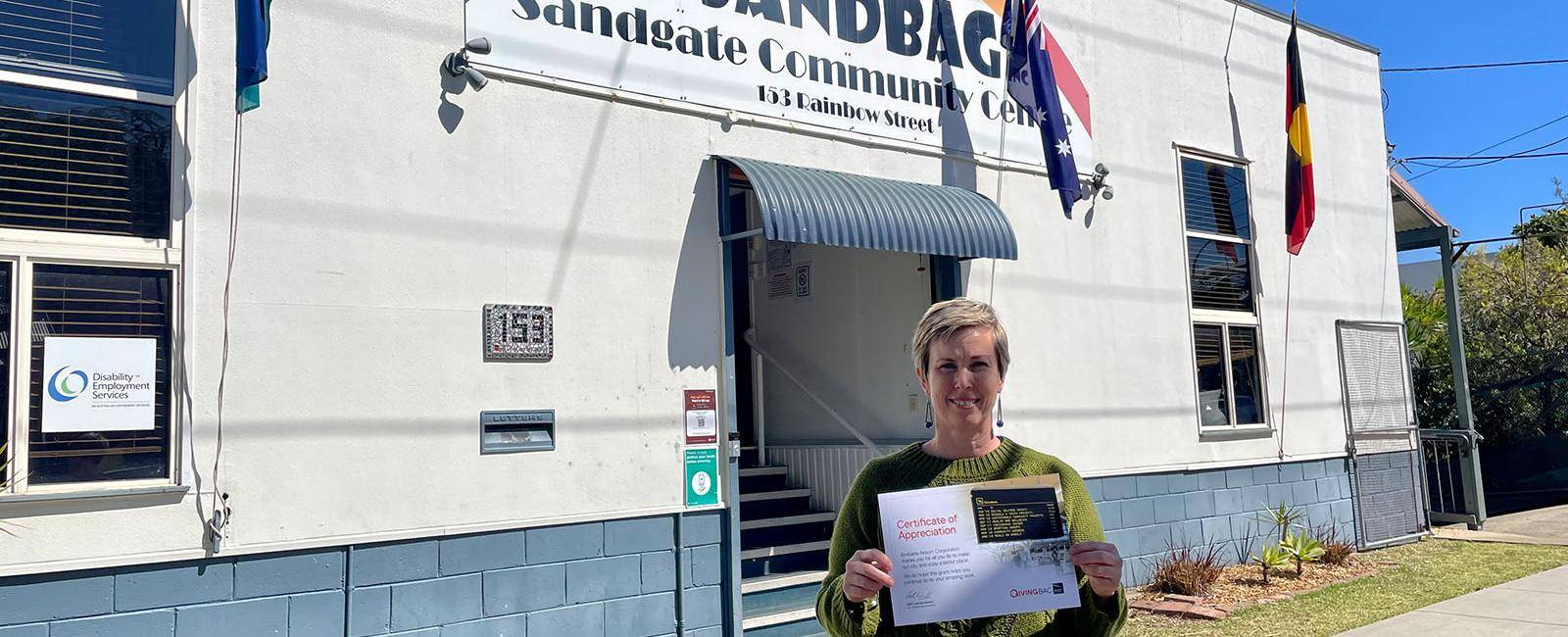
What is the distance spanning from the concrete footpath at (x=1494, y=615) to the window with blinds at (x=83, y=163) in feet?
24.3

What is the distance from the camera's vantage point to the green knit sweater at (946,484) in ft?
8.72

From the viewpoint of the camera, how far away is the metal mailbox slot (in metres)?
5.91

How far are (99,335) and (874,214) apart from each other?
14.3 feet

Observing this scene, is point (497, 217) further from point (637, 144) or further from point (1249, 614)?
point (1249, 614)

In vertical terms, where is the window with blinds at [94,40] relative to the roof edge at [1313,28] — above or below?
below

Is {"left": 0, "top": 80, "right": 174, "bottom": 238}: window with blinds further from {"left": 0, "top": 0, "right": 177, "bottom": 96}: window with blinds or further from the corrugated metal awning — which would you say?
the corrugated metal awning

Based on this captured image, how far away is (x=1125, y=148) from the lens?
989 centimetres

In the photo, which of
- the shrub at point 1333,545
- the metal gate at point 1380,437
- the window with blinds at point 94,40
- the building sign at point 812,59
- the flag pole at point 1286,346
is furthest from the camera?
the metal gate at point 1380,437

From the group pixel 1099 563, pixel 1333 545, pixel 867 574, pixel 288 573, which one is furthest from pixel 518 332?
pixel 1333 545

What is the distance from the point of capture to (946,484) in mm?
2697

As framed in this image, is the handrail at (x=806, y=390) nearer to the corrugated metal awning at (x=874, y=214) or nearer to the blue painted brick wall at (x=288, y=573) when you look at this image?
the corrugated metal awning at (x=874, y=214)

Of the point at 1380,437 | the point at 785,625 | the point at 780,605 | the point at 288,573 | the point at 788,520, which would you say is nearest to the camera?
the point at 288,573

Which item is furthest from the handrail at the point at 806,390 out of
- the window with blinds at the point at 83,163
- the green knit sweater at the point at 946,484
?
the green knit sweater at the point at 946,484

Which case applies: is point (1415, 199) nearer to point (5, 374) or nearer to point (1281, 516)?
point (1281, 516)
